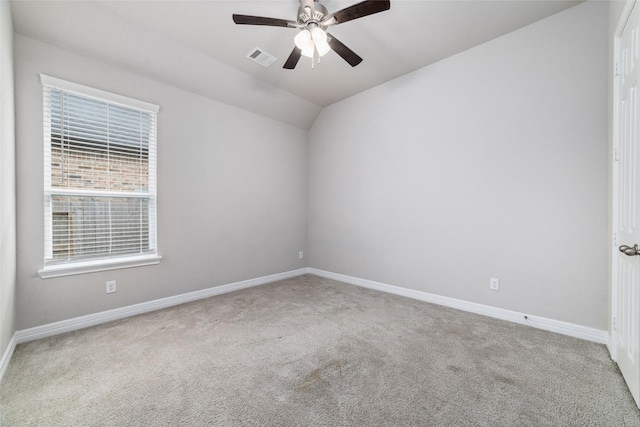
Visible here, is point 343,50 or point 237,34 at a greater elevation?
point 237,34

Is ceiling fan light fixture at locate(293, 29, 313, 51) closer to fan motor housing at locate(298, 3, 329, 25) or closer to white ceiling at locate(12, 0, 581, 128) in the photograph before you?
fan motor housing at locate(298, 3, 329, 25)

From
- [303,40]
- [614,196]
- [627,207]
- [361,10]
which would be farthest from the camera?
[303,40]

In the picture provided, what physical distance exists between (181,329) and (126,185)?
5.33ft

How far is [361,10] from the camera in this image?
1.92 m

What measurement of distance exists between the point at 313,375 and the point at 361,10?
8.46 ft

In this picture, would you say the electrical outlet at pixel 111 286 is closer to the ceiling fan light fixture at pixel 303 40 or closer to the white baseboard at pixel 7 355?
the white baseboard at pixel 7 355

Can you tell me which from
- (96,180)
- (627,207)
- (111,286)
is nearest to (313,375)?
(111,286)

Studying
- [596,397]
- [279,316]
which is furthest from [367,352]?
[596,397]

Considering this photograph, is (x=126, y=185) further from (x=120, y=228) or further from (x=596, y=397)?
(x=596, y=397)

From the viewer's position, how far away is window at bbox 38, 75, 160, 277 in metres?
2.46

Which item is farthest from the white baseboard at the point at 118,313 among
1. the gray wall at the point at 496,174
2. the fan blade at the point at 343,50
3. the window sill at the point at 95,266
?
the fan blade at the point at 343,50

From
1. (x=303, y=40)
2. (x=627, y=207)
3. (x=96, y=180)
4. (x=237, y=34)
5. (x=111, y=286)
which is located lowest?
(x=111, y=286)

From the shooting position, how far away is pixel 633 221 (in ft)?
5.49

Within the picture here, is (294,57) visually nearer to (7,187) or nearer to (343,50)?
(343,50)
